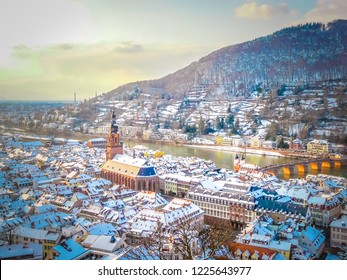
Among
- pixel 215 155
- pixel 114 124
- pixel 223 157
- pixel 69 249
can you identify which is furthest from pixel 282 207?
pixel 215 155

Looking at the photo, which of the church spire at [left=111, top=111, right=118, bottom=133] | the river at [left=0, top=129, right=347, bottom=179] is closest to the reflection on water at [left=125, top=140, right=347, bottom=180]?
the river at [left=0, top=129, right=347, bottom=179]

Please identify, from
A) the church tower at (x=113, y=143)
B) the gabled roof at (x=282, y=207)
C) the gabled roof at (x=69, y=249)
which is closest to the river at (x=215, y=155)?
the church tower at (x=113, y=143)

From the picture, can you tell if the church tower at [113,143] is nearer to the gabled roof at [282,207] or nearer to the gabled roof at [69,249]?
the gabled roof at [282,207]

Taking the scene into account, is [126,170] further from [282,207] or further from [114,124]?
[282,207]
